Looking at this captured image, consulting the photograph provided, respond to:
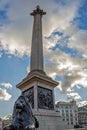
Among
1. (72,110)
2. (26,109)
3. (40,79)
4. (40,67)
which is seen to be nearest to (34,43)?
(40,67)

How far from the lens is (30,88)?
20.8 metres

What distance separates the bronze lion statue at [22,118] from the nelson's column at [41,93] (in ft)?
35.9

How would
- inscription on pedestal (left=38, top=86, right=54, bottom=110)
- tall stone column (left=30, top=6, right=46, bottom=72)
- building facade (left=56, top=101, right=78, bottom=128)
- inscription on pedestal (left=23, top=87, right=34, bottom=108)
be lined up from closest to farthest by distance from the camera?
inscription on pedestal (left=38, top=86, right=54, bottom=110), inscription on pedestal (left=23, top=87, right=34, bottom=108), tall stone column (left=30, top=6, right=46, bottom=72), building facade (left=56, top=101, right=78, bottom=128)

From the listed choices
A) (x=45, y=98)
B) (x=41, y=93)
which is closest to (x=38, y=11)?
(x=41, y=93)

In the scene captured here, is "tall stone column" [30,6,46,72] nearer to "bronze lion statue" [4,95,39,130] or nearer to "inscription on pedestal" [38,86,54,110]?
"inscription on pedestal" [38,86,54,110]

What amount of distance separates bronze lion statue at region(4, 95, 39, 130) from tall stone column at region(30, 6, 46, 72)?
1502 cm

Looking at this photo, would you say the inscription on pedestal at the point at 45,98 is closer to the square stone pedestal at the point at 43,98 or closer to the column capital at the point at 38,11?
the square stone pedestal at the point at 43,98

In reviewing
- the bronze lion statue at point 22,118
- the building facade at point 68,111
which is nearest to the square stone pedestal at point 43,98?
the bronze lion statue at point 22,118

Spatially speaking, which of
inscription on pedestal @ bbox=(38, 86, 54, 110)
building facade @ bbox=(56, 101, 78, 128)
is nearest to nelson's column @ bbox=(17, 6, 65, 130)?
inscription on pedestal @ bbox=(38, 86, 54, 110)

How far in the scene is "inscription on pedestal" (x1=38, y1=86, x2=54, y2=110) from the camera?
19.9 meters

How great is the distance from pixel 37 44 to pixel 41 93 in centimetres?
650

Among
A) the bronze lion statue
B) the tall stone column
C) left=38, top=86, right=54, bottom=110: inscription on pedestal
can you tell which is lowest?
the bronze lion statue

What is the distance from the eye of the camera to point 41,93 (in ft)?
66.7

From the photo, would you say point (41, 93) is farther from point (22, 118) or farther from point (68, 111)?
point (68, 111)
